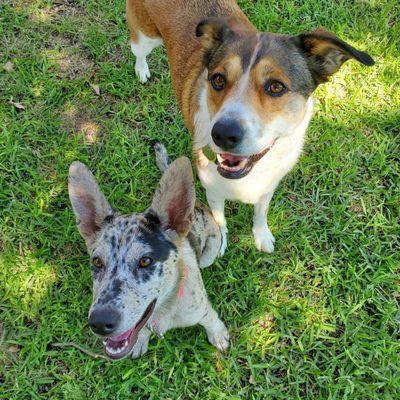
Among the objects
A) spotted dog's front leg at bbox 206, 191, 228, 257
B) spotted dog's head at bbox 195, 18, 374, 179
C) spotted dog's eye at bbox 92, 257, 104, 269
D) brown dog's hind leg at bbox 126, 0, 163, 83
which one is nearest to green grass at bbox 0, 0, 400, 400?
spotted dog's front leg at bbox 206, 191, 228, 257

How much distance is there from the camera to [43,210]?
4656mm

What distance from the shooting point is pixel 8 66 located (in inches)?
212

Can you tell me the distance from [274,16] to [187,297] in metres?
3.70

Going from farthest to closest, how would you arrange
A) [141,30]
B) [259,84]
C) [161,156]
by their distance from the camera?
1. [161,156]
2. [141,30]
3. [259,84]

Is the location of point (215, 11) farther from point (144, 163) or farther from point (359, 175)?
point (359, 175)

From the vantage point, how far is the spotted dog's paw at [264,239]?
4.29 m

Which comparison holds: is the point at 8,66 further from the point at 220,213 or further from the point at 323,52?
the point at 323,52

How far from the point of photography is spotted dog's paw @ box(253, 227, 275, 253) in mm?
4293

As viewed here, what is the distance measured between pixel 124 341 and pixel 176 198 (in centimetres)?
105

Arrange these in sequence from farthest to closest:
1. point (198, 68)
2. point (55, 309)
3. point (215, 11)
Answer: point (55, 309)
point (215, 11)
point (198, 68)

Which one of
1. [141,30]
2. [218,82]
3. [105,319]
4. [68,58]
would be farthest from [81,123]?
[105,319]

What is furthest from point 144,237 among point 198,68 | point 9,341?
point 9,341

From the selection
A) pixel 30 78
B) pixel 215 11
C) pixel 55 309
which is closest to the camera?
pixel 215 11

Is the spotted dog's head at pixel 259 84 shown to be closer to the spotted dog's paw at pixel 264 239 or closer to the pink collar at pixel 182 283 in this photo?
the pink collar at pixel 182 283
